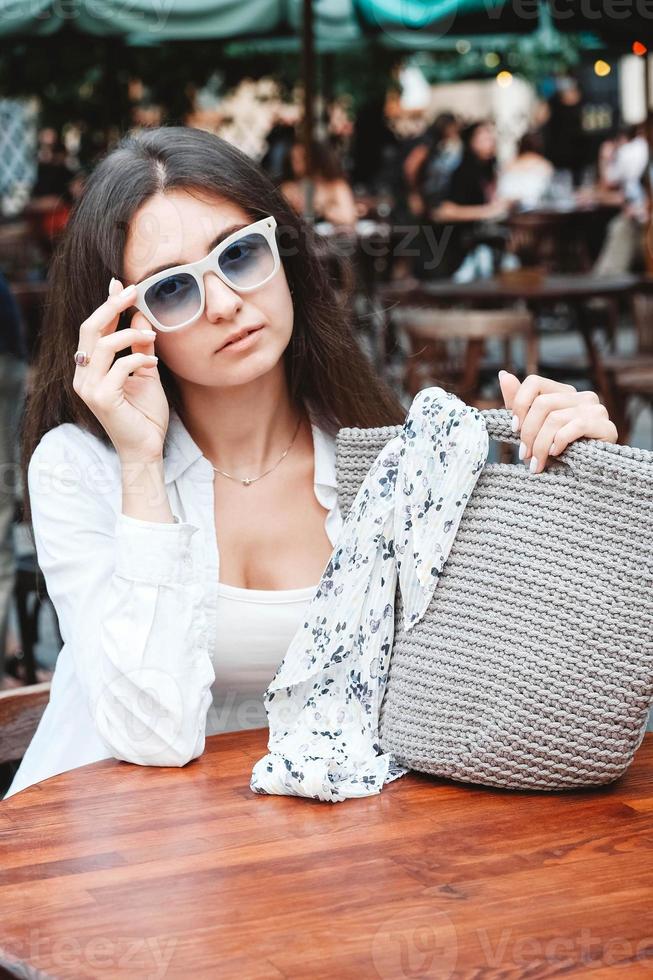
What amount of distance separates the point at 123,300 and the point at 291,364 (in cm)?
42

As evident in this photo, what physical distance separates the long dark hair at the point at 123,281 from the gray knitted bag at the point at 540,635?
24.0 inches

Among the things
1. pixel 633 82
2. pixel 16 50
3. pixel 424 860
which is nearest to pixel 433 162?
pixel 16 50

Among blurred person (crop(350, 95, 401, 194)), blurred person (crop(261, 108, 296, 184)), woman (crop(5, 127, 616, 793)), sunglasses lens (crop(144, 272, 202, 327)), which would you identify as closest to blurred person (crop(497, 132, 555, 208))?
blurred person (crop(350, 95, 401, 194))

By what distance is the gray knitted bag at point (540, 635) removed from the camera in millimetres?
1370

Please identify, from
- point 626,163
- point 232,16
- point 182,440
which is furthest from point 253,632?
point 626,163

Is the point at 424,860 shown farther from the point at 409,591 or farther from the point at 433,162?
the point at 433,162

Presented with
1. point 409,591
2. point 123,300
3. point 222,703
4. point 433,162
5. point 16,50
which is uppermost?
point 16,50

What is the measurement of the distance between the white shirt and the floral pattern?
0.42 ft

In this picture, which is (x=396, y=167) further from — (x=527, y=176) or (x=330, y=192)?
(x=330, y=192)

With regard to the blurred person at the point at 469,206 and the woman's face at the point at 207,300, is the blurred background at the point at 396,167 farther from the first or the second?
the woman's face at the point at 207,300

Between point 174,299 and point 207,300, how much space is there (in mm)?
45

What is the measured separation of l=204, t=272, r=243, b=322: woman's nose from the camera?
5.75 feet

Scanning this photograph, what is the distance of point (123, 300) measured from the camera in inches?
69.3

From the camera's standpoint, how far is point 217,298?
5.75ft
